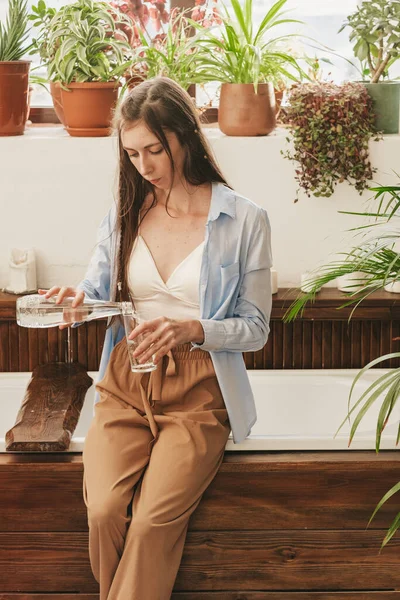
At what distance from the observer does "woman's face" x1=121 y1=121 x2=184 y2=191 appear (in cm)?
214

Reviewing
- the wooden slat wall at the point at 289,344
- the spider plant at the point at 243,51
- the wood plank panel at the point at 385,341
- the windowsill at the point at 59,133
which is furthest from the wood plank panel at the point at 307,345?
the spider plant at the point at 243,51

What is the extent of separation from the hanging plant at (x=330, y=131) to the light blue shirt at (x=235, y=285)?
840mm

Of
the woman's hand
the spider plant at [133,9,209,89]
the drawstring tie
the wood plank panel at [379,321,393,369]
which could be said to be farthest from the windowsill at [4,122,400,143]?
the woman's hand

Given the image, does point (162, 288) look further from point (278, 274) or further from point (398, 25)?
point (398, 25)

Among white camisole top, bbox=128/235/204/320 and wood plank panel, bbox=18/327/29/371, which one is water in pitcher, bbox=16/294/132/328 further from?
wood plank panel, bbox=18/327/29/371

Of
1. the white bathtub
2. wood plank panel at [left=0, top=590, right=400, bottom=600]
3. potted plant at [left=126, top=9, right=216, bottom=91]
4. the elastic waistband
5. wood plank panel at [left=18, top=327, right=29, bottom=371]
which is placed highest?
potted plant at [left=126, top=9, right=216, bottom=91]

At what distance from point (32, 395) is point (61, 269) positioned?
0.60 meters

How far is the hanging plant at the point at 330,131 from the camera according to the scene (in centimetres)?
304

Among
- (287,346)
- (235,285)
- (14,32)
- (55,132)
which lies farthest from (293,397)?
(14,32)

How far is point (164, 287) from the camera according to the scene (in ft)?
7.49

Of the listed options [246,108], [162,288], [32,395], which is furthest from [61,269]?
[162,288]

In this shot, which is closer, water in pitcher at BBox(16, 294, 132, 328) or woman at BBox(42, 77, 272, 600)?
woman at BBox(42, 77, 272, 600)

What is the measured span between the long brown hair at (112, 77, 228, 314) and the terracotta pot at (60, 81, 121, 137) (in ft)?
2.68

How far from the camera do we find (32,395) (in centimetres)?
282
